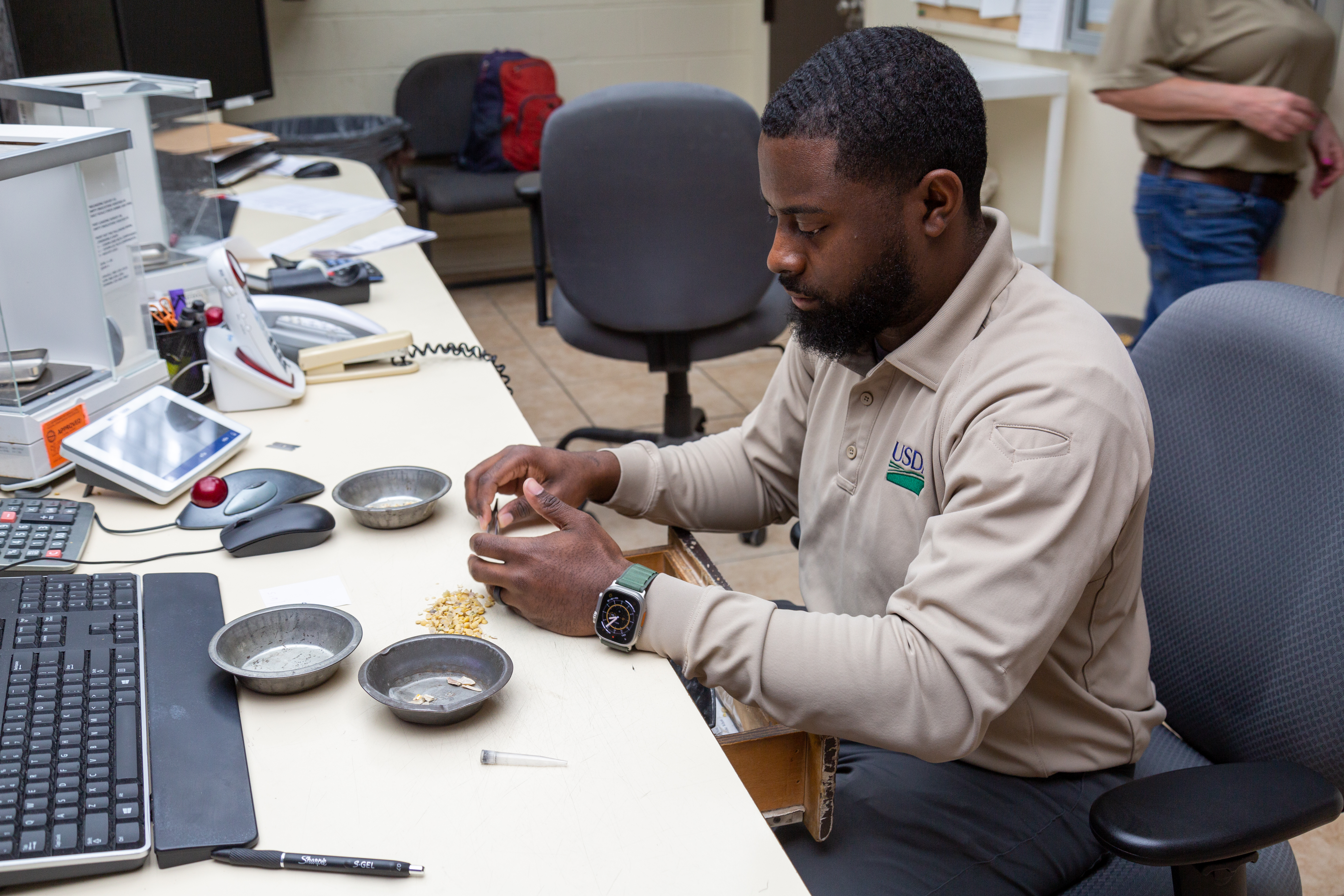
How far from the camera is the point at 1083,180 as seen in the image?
338 cm

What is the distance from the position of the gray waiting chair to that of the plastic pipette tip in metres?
0.43

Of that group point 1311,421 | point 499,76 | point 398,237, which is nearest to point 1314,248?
point 1311,421

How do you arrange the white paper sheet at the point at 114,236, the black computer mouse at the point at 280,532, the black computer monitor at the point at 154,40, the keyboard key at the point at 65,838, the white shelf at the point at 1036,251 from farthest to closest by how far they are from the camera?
the white shelf at the point at 1036,251
the black computer monitor at the point at 154,40
the white paper sheet at the point at 114,236
the black computer mouse at the point at 280,532
the keyboard key at the point at 65,838

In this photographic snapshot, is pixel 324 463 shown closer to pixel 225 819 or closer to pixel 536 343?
pixel 225 819

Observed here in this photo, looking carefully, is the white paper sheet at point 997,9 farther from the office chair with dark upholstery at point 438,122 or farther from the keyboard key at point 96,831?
the keyboard key at point 96,831

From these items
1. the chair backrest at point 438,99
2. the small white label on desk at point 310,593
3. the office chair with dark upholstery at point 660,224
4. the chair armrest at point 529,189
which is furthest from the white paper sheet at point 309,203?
the chair backrest at point 438,99

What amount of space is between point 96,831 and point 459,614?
1.22 feet

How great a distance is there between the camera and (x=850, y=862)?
1.02 meters

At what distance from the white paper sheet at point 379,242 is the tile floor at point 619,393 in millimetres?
790

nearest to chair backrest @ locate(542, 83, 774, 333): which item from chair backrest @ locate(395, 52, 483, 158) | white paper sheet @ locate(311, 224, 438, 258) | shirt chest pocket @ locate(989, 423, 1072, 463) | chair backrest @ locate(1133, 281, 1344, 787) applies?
white paper sheet @ locate(311, 224, 438, 258)

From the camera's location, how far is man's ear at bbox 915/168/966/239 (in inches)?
39.6

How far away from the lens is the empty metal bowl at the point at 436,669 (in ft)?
3.06

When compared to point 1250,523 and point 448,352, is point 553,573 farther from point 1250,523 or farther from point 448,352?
point 448,352

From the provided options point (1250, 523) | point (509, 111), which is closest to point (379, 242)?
point (1250, 523)
